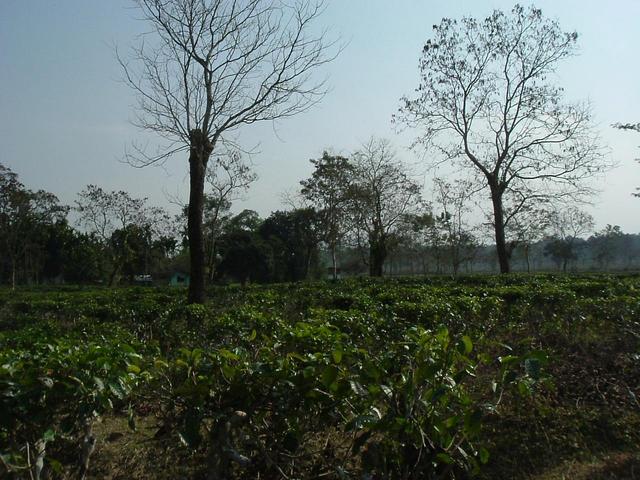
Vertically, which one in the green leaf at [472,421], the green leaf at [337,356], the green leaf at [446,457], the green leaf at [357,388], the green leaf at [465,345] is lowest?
the green leaf at [446,457]

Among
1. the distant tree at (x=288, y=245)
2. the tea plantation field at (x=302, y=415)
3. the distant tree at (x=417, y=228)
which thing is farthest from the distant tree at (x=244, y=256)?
the tea plantation field at (x=302, y=415)

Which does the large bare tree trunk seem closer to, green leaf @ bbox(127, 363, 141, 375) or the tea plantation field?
the tea plantation field

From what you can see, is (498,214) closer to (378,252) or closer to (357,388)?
(378,252)

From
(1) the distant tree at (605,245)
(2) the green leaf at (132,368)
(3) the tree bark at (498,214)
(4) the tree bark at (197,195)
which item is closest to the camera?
(2) the green leaf at (132,368)

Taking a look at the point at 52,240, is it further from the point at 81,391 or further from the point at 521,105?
the point at 81,391

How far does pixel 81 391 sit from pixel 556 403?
122 inches

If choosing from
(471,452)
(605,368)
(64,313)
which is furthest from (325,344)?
(64,313)

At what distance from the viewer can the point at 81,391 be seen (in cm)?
209

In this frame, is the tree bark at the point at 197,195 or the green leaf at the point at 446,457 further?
the tree bark at the point at 197,195

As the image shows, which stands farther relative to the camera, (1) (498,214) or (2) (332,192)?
(2) (332,192)

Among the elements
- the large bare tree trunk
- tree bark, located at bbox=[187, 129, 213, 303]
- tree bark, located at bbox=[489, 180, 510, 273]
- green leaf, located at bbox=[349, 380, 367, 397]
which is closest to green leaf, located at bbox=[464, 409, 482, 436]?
green leaf, located at bbox=[349, 380, 367, 397]

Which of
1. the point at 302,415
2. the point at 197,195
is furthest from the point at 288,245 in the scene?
the point at 302,415

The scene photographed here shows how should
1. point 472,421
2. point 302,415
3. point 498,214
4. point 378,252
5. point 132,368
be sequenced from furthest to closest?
point 378,252
point 498,214
point 302,415
point 132,368
point 472,421

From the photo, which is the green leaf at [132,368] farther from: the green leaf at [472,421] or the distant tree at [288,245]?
the distant tree at [288,245]
